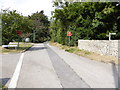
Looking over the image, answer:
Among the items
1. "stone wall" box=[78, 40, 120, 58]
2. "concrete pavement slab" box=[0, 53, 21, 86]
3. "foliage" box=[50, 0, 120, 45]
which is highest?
"foliage" box=[50, 0, 120, 45]

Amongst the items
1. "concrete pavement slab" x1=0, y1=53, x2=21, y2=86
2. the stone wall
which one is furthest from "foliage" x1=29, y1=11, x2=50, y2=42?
"concrete pavement slab" x1=0, y1=53, x2=21, y2=86

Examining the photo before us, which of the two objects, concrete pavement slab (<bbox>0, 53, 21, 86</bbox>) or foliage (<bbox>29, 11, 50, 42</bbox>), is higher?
foliage (<bbox>29, 11, 50, 42</bbox>)

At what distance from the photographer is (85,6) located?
22.9m

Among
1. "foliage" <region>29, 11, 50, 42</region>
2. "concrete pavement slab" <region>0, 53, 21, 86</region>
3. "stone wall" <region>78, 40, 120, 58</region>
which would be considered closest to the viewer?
"concrete pavement slab" <region>0, 53, 21, 86</region>

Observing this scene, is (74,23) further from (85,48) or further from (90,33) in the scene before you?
(85,48)

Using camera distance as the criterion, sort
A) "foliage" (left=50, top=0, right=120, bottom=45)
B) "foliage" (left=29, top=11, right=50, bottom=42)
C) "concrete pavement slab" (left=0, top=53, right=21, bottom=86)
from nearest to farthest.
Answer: "concrete pavement slab" (left=0, top=53, right=21, bottom=86) → "foliage" (left=50, top=0, right=120, bottom=45) → "foliage" (left=29, top=11, right=50, bottom=42)

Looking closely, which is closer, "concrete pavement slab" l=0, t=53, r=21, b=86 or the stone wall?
"concrete pavement slab" l=0, t=53, r=21, b=86

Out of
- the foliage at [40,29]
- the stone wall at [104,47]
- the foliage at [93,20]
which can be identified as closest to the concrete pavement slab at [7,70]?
the stone wall at [104,47]

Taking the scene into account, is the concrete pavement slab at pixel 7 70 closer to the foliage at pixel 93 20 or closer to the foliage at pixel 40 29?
the foliage at pixel 93 20

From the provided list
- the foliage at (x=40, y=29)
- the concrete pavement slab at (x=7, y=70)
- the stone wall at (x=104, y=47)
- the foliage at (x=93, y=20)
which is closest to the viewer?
the concrete pavement slab at (x=7, y=70)

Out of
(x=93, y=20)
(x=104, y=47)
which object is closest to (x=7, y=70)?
(x=104, y=47)

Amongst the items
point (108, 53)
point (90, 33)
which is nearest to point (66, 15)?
point (90, 33)

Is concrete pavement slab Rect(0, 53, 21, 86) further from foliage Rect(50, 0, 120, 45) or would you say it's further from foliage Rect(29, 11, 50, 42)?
foliage Rect(29, 11, 50, 42)

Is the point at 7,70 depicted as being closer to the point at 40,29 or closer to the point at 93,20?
the point at 93,20
